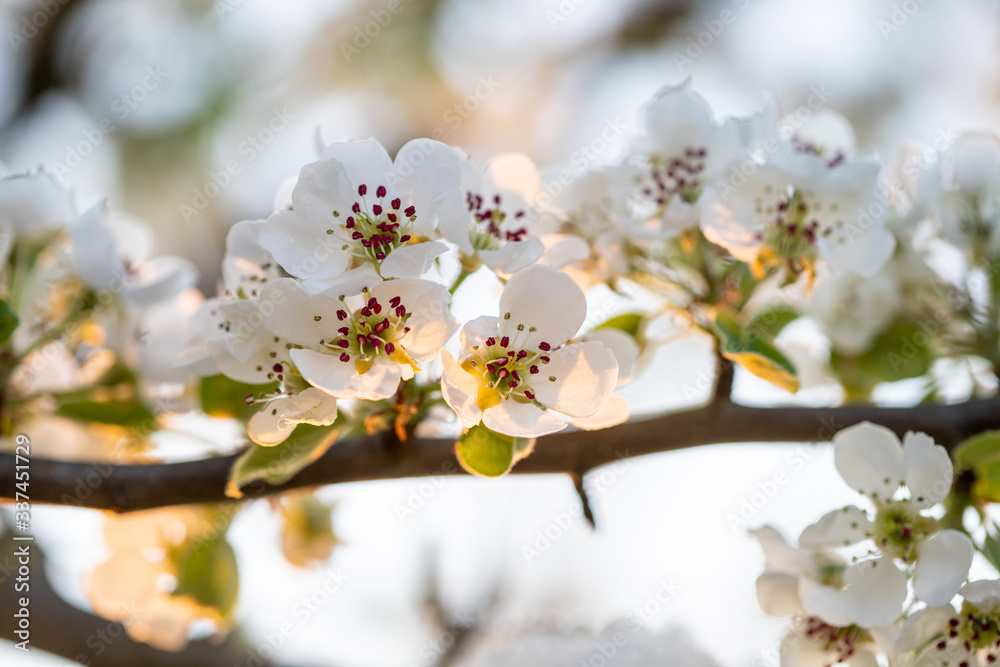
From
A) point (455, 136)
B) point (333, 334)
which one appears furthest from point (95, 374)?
point (455, 136)

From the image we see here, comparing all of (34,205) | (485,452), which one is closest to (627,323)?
(485,452)

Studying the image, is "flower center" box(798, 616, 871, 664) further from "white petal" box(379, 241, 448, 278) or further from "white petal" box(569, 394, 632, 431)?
"white petal" box(379, 241, 448, 278)

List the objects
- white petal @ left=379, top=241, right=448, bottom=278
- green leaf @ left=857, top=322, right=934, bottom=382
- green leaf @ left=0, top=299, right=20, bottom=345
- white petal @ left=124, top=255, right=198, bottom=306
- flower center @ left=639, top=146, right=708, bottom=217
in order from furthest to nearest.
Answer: green leaf @ left=857, top=322, right=934, bottom=382
white petal @ left=124, top=255, right=198, bottom=306
flower center @ left=639, top=146, right=708, bottom=217
green leaf @ left=0, top=299, right=20, bottom=345
white petal @ left=379, top=241, right=448, bottom=278

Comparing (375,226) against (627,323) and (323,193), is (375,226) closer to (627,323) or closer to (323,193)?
(323,193)

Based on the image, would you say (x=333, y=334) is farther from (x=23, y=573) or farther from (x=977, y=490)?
(x=23, y=573)

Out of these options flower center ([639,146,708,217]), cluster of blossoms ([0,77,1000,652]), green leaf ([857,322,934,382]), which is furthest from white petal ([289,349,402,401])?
green leaf ([857,322,934,382])

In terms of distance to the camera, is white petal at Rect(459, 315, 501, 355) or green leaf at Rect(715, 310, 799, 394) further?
green leaf at Rect(715, 310, 799, 394)

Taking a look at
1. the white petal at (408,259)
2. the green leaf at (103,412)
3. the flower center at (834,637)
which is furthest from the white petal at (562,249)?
the green leaf at (103,412)
